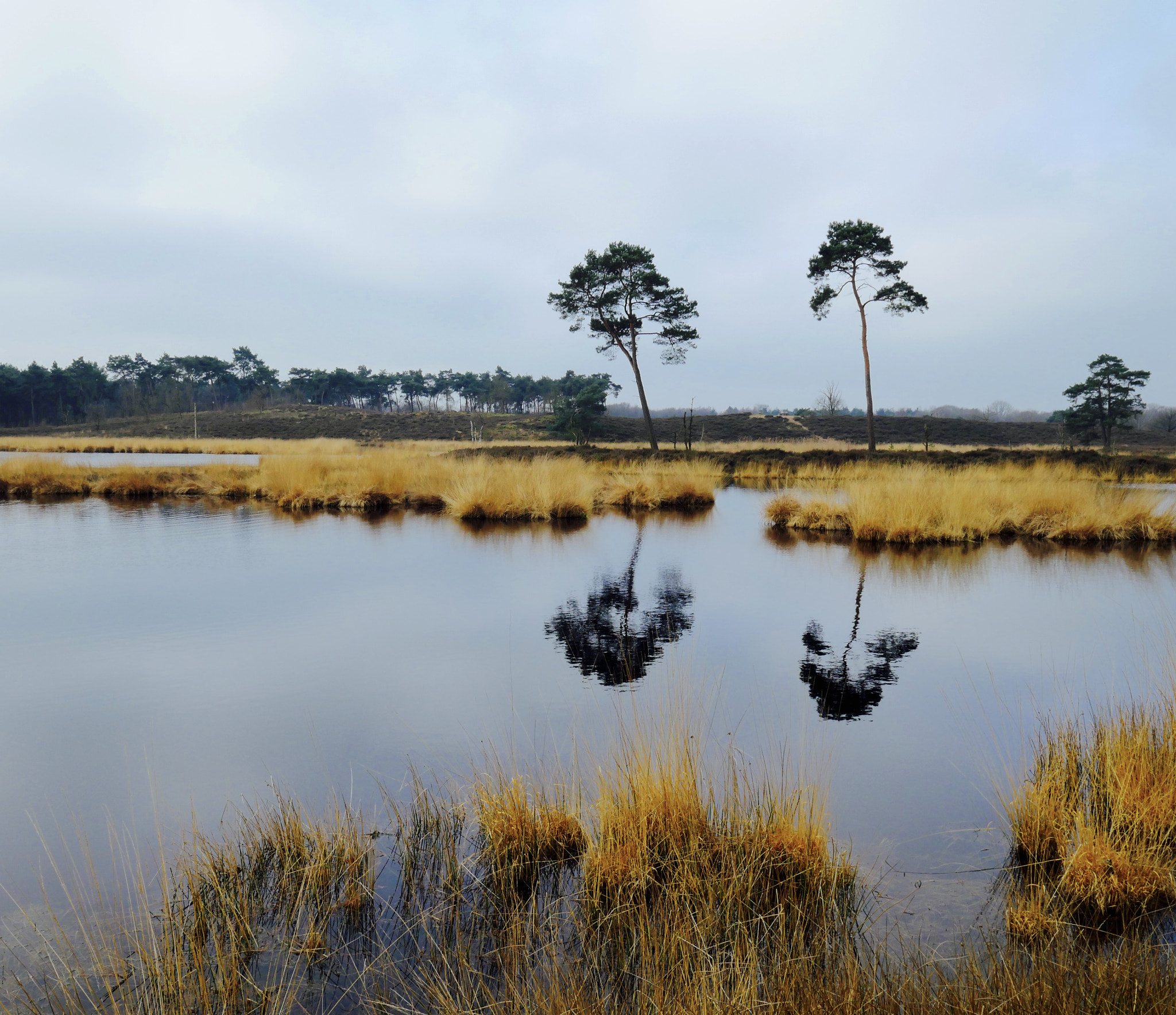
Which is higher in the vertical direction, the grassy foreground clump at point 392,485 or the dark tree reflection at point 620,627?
the grassy foreground clump at point 392,485

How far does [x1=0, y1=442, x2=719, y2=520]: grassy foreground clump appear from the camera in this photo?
15.7 metres

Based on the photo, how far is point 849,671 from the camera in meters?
5.87

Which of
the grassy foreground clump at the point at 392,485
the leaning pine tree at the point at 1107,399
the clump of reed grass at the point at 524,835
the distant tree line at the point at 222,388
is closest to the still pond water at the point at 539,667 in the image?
the clump of reed grass at the point at 524,835

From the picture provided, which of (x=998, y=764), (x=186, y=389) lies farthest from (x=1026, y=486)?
(x=186, y=389)

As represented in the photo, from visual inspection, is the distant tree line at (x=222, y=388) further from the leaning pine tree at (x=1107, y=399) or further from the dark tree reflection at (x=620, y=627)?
the dark tree reflection at (x=620, y=627)

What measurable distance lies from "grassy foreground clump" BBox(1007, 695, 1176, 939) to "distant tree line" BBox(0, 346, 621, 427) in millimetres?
75395

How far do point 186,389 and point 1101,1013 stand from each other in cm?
11129

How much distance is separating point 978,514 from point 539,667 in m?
10.9

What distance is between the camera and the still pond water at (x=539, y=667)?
3779 mm

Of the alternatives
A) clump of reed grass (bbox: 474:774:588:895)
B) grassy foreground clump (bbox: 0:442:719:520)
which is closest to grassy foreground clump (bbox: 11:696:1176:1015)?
clump of reed grass (bbox: 474:774:588:895)

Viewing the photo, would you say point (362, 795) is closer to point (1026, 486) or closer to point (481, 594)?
point (481, 594)

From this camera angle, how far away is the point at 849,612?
25.6 feet

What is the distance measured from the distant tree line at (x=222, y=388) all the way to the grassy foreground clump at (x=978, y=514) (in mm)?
64216

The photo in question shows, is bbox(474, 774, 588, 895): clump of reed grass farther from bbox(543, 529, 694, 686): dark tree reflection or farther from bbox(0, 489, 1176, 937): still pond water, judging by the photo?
bbox(543, 529, 694, 686): dark tree reflection
